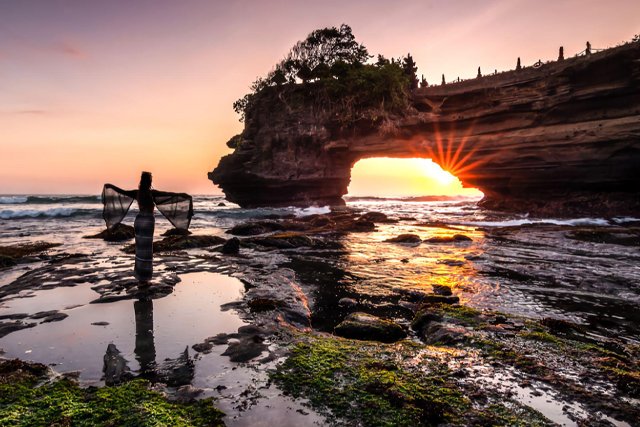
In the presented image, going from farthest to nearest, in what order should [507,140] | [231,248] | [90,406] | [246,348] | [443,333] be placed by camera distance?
[507,140]
[231,248]
[443,333]
[246,348]
[90,406]

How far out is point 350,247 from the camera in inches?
517

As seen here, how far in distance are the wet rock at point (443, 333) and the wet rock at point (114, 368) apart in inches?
145

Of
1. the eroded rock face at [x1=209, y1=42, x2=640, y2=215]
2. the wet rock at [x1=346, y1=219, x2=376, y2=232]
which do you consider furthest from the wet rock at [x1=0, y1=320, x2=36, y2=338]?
the eroded rock face at [x1=209, y1=42, x2=640, y2=215]

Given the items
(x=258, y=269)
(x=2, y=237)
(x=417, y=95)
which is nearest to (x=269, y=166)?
(x=417, y=95)

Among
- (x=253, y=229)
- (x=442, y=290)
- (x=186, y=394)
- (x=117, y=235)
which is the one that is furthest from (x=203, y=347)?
(x=253, y=229)

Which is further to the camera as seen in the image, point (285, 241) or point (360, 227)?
point (360, 227)

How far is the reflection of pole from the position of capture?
3621mm

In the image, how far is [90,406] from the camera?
111 inches

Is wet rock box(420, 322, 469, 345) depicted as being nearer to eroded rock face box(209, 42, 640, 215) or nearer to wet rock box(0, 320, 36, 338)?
wet rock box(0, 320, 36, 338)

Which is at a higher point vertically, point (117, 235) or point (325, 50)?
point (325, 50)

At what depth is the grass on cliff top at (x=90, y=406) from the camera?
2662mm

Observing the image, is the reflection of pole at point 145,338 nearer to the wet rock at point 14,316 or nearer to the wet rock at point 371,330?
the wet rock at point 14,316

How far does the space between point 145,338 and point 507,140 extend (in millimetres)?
28637

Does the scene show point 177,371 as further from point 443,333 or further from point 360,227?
point 360,227
